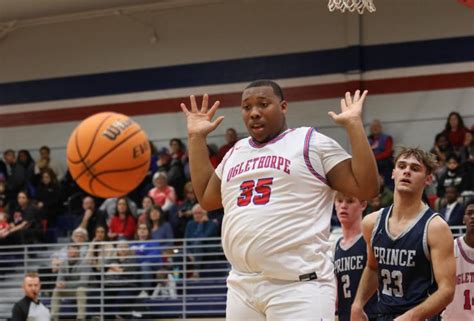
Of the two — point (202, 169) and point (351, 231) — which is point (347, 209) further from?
point (202, 169)

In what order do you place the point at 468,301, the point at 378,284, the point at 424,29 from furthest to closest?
the point at 424,29 → the point at 468,301 → the point at 378,284

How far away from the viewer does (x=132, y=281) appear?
12.4m

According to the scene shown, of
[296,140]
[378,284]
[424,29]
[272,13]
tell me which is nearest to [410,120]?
[424,29]

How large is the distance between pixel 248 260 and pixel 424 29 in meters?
11.3

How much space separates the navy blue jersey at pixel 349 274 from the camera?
21.7 ft

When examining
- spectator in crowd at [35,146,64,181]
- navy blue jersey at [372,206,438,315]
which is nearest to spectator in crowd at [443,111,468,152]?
spectator in crowd at [35,146,64,181]

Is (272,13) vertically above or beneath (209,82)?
above

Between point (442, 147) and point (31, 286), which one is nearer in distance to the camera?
point (31, 286)

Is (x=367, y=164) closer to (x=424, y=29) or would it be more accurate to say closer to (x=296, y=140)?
(x=296, y=140)

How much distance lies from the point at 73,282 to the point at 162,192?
2.25 meters

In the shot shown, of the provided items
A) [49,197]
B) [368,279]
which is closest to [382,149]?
[49,197]

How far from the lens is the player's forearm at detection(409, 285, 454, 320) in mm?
5297

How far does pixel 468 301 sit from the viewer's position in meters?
7.80

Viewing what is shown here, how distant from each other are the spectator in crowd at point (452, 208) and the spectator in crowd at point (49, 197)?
22.6 feet
